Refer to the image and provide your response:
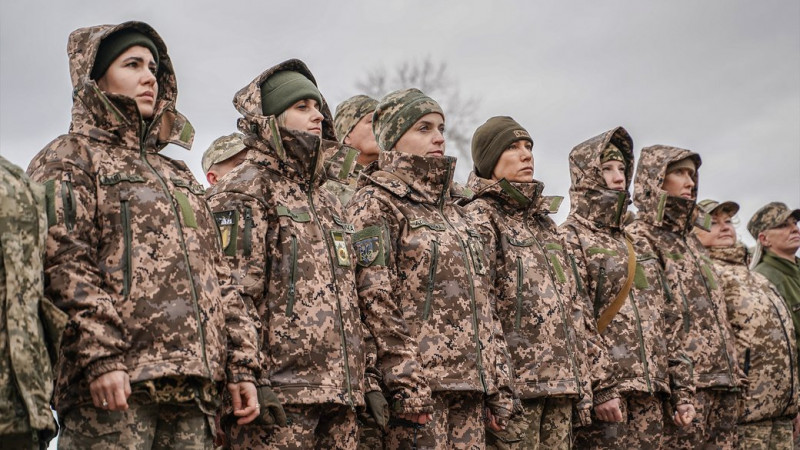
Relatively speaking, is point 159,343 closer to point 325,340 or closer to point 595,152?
point 325,340

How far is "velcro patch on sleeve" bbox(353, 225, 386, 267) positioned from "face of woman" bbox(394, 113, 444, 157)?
100 centimetres

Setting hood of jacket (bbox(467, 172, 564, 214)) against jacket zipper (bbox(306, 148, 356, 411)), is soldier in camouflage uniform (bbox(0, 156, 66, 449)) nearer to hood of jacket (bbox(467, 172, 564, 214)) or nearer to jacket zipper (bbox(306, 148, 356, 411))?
jacket zipper (bbox(306, 148, 356, 411))

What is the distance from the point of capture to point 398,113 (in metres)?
6.61

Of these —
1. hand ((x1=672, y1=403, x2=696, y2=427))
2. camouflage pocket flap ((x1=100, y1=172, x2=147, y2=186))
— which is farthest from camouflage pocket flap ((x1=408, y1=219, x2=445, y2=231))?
hand ((x1=672, y1=403, x2=696, y2=427))

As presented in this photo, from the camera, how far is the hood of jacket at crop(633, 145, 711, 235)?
9039mm

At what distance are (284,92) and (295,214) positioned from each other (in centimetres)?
83

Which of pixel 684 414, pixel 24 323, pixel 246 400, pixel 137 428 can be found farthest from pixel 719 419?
pixel 24 323

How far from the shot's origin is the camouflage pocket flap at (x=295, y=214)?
5152 millimetres

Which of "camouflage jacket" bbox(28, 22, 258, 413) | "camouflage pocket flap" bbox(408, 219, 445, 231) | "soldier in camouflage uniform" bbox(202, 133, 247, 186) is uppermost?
"soldier in camouflage uniform" bbox(202, 133, 247, 186)

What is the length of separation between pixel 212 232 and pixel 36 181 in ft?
2.81

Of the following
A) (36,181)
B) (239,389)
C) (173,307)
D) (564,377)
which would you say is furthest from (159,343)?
(564,377)

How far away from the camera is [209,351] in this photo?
14.1 ft

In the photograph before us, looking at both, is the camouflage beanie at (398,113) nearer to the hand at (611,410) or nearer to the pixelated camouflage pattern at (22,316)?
the hand at (611,410)

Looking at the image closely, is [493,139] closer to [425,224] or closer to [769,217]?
[425,224]
